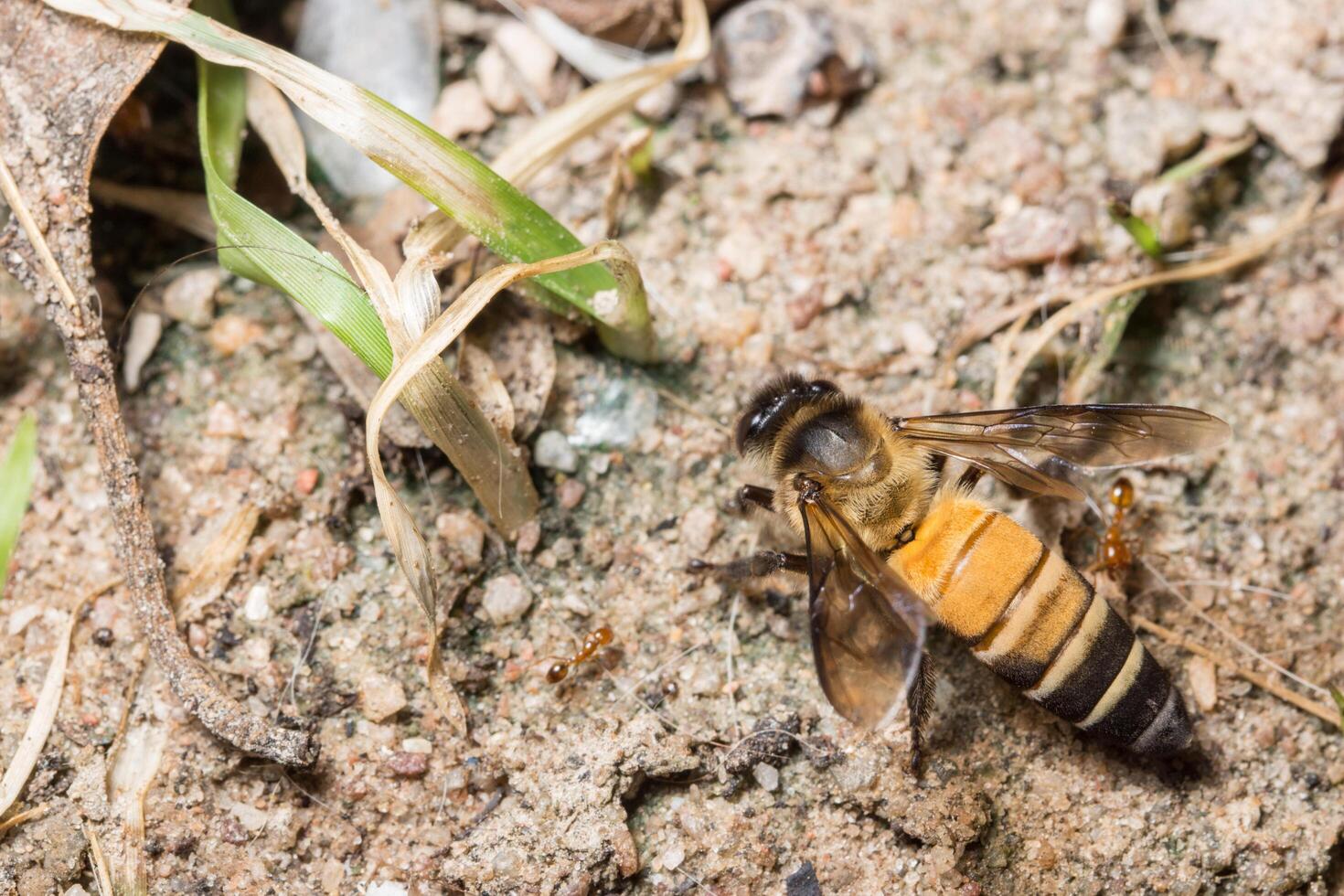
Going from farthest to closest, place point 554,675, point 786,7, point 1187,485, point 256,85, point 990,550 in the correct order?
point 786,7 < point 1187,485 < point 256,85 < point 554,675 < point 990,550

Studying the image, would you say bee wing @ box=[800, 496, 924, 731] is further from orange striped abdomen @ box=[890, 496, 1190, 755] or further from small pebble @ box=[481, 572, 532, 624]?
small pebble @ box=[481, 572, 532, 624]

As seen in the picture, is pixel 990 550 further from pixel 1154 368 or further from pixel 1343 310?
pixel 1343 310

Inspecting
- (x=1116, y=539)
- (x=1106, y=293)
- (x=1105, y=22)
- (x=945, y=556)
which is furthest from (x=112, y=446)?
(x=1105, y=22)

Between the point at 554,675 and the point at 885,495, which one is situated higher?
the point at 885,495

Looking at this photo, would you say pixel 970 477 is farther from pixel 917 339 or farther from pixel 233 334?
pixel 233 334

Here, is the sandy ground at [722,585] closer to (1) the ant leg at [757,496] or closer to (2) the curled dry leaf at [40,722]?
(2) the curled dry leaf at [40,722]

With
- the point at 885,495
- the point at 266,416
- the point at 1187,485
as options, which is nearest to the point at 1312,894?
the point at 1187,485

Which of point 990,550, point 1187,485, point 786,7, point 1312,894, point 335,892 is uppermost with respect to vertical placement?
point 786,7

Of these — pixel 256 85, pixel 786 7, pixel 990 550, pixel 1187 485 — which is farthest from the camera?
pixel 786 7

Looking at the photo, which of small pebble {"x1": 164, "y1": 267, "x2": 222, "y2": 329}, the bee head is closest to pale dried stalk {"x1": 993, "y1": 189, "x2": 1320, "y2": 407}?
the bee head
